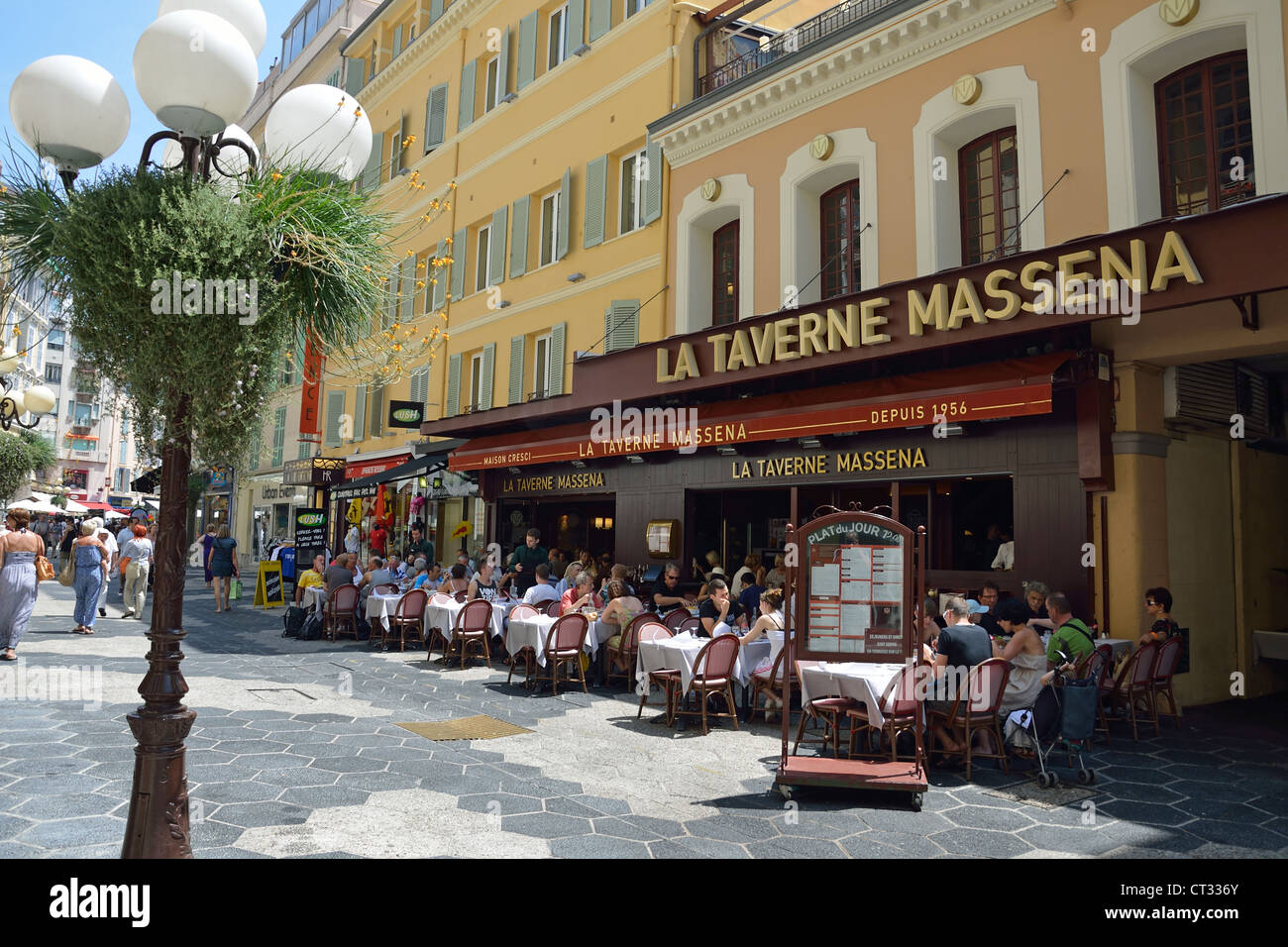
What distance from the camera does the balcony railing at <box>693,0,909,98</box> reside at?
487 inches

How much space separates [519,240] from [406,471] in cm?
571

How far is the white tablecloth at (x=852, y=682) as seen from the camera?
6.57 metres

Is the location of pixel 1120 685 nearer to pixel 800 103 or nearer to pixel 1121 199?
pixel 1121 199

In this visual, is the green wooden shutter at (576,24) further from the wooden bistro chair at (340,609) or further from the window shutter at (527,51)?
the wooden bistro chair at (340,609)

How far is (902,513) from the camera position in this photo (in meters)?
12.3

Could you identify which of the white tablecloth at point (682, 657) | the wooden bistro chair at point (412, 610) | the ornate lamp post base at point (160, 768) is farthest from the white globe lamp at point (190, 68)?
the wooden bistro chair at point (412, 610)

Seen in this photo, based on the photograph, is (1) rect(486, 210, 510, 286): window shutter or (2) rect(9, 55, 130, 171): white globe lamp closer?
(2) rect(9, 55, 130, 171): white globe lamp

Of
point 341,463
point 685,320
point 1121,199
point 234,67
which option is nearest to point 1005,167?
point 1121,199

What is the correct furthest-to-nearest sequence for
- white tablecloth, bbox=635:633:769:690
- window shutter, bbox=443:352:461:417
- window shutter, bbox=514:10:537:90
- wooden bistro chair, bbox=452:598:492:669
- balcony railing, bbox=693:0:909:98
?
window shutter, bbox=443:352:461:417
window shutter, bbox=514:10:537:90
balcony railing, bbox=693:0:909:98
wooden bistro chair, bbox=452:598:492:669
white tablecloth, bbox=635:633:769:690

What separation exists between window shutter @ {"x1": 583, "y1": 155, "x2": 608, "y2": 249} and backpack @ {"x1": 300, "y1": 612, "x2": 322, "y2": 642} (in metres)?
8.56

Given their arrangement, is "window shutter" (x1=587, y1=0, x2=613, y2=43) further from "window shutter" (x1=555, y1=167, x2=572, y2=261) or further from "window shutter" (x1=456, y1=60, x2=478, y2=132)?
"window shutter" (x1=456, y1=60, x2=478, y2=132)

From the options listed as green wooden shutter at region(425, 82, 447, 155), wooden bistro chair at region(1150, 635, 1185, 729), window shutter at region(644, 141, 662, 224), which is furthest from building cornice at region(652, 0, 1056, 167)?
green wooden shutter at region(425, 82, 447, 155)

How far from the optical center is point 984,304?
9.04m

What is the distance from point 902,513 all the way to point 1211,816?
688 centimetres
